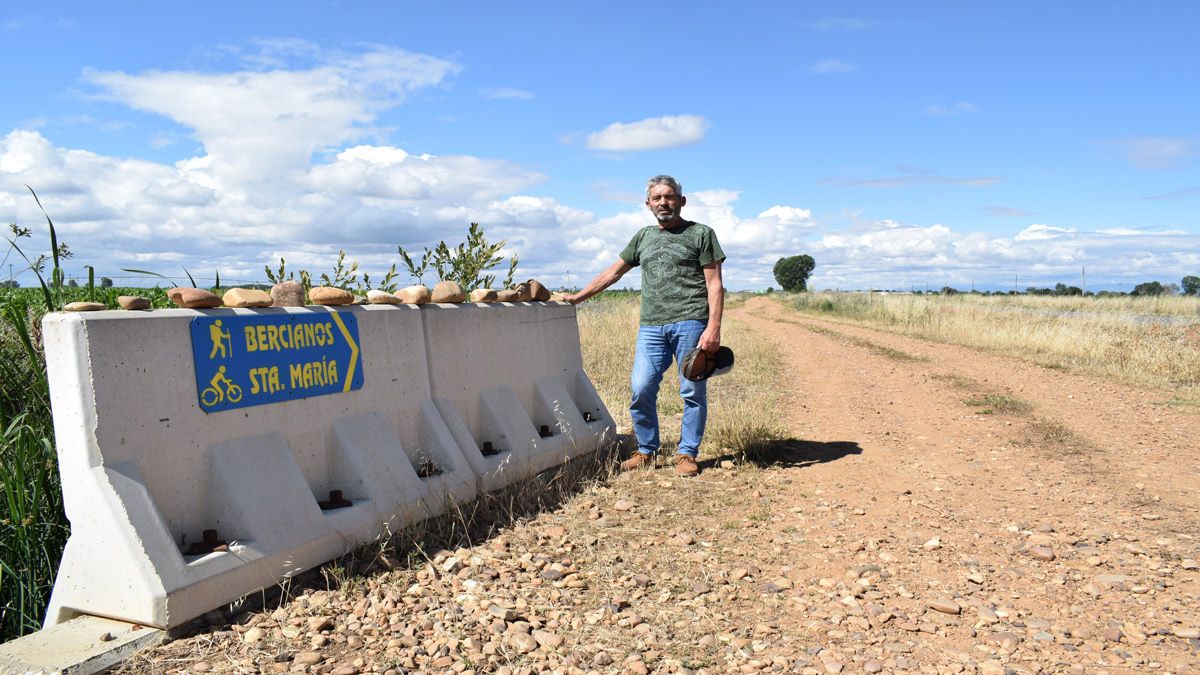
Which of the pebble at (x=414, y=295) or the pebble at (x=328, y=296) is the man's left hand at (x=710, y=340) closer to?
the pebble at (x=414, y=295)

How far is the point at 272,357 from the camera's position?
174 inches

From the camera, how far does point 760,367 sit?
46.0ft

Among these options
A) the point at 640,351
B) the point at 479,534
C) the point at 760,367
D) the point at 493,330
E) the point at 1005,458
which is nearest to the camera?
the point at 479,534

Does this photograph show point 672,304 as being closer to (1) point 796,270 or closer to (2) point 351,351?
(2) point 351,351

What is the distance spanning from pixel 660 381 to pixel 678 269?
87 centimetres

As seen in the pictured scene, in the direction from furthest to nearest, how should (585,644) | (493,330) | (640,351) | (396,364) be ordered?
1. (640,351)
2. (493,330)
3. (396,364)
4. (585,644)

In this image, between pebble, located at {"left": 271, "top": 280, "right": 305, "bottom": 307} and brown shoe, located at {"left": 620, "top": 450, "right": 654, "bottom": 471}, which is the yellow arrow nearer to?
pebble, located at {"left": 271, "top": 280, "right": 305, "bottom": 307}

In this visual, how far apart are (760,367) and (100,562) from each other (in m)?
11.4

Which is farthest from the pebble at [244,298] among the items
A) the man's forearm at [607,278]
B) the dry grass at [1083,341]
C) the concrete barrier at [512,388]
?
the dry grass at [1083,341]

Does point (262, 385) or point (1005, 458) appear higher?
point (262, 385)

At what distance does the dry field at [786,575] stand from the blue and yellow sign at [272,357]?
96cm

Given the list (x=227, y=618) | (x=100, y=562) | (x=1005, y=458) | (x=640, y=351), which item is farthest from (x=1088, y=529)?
(x=100, y=562)

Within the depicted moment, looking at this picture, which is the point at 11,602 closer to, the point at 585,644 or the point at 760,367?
the point at 585,644

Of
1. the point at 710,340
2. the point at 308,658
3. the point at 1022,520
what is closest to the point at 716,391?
the point at 710,340
